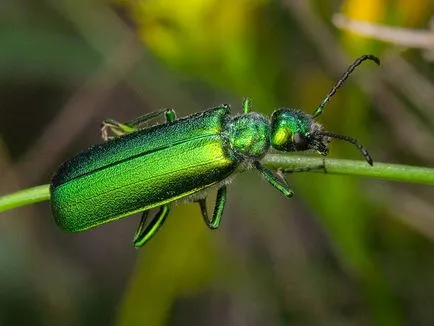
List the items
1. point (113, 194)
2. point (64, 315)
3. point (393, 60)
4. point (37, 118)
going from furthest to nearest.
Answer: point (37, 118)
point (64, 315)
point (393, 60)
point (113, 194)

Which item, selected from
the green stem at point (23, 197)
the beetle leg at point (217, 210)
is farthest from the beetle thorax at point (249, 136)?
the green stem at point (23, 197)

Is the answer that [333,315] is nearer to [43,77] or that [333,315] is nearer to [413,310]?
[413,310]

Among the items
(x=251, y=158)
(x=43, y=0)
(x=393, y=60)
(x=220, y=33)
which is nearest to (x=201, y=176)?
(x=251, y=158)

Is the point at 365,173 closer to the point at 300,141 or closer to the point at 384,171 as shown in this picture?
the point at 384,171

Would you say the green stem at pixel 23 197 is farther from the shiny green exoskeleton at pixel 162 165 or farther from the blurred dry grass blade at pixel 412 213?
the blurred dry grass blade at pixel 412 213

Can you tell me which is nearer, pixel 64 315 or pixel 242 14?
pixel 242 14

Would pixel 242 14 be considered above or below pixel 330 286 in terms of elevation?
above

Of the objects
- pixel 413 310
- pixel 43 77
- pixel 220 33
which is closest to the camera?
pixel 220 33

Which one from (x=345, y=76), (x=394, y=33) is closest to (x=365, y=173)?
(x=345, y=76)
